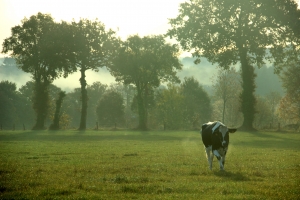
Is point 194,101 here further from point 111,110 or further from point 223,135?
point 223,135

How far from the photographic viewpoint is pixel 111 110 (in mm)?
137875

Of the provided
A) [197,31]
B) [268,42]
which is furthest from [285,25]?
[197,31]

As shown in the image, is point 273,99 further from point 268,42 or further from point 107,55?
point 268,42

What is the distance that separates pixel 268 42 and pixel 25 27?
51.9 metres

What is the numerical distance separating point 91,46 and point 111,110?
205 ft

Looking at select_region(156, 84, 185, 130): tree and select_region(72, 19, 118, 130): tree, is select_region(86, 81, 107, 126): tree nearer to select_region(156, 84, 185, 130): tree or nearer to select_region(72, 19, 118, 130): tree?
select_region(156, 84, 185, 130): tree

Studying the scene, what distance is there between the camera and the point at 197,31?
57375 millimetres

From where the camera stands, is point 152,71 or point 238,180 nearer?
point 238,180

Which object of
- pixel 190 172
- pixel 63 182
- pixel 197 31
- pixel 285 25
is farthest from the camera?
pixel 197 31

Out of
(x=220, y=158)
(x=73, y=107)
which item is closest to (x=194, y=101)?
(x=73, y=107)

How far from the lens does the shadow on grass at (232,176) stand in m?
15.3

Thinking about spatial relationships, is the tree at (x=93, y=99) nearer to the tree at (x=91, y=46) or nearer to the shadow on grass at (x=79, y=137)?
the tree at (x=91, y=46)

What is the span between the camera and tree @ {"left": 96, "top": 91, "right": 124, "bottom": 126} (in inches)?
5428

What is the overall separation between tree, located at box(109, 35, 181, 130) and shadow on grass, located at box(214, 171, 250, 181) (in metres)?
65.9
